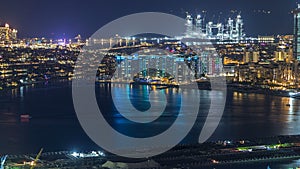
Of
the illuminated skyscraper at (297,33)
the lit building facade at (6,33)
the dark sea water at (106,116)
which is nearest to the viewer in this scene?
the dark sea water at (106,116)

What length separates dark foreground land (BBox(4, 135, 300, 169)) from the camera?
6.19 m

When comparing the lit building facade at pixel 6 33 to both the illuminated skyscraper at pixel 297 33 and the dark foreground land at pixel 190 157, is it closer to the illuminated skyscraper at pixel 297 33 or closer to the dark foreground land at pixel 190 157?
the illuminated skyscraper at pixel 297 33

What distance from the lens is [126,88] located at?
15617 millimetres

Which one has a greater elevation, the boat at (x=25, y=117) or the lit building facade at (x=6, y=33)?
the lit building facade at (x=6, y=33)

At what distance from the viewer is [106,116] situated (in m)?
10.3

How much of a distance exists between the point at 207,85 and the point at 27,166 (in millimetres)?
11021

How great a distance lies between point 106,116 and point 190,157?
3895mm

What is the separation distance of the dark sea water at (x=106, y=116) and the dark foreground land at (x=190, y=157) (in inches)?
12.0

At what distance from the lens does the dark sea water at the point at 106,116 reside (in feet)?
24.8

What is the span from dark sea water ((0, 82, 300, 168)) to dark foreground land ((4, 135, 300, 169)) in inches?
12.0

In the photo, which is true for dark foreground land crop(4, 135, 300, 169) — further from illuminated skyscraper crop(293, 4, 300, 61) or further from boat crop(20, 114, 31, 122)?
illuminated skyscraper crop(293, 4, 300, 61)

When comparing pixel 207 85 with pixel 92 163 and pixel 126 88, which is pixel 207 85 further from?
pixel 92 163

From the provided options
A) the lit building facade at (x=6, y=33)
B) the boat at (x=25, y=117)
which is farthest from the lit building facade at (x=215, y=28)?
the boat at (x=25, y=117)

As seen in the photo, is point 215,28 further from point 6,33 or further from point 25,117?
point 25,117
